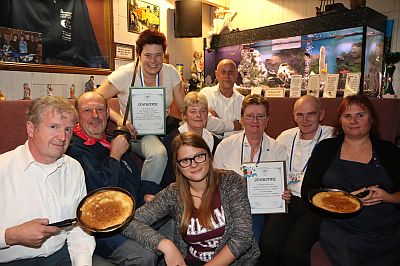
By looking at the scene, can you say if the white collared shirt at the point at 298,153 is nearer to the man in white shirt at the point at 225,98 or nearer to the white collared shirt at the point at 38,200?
the man in white shirt at the point at 225,98

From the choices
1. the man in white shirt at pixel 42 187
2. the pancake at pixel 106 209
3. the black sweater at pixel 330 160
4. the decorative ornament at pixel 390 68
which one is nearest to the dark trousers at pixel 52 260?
the man in white shirt at pixel 42 187

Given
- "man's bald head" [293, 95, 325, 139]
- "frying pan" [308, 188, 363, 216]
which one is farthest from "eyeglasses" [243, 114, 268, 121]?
"frying pan" [308, 188, 363, 216]

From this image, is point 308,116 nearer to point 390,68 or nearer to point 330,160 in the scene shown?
point 330,160

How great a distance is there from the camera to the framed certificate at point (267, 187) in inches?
81.0

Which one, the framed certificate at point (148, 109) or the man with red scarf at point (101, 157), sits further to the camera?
the framed certificate at point (148, 109)

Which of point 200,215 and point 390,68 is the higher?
point 390,68

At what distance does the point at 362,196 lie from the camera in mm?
1910

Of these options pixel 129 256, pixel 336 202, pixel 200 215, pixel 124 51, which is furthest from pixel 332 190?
pixel 124 51

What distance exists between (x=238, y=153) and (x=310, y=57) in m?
3.06

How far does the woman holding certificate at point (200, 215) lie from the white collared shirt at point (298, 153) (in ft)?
2.71

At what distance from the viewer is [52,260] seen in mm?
1635

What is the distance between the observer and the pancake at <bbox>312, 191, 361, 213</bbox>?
177 cm

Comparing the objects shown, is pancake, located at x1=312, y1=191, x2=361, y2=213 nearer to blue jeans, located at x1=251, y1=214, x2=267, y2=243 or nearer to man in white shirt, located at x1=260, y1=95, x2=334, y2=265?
man in white shirt, located at x1=260, y1=95, x2=334, y2=265

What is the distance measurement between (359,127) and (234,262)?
122 centimetres
